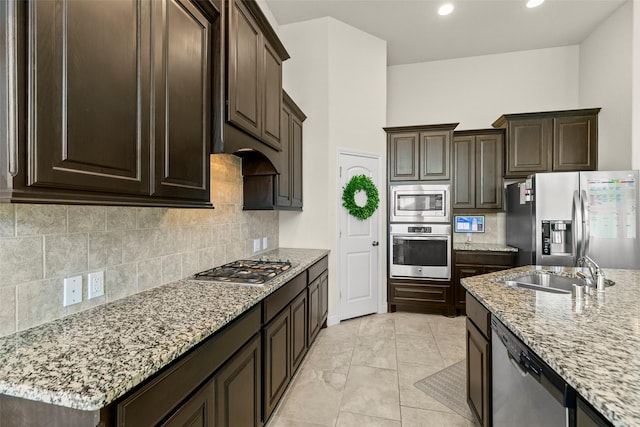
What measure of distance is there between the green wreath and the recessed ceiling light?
2.13 meters

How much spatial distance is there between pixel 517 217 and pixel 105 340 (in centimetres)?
431

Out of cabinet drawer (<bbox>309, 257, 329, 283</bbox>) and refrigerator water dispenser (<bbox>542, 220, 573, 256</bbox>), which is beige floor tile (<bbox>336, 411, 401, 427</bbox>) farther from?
refrigerator water dispenser (<bbox>542, 220, 573, 256</bbox>)

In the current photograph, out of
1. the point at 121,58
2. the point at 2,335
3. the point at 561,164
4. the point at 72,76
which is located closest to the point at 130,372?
the point at 2,335

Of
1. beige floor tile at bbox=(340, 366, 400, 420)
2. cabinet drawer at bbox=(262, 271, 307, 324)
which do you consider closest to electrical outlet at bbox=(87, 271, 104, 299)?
cabinet drawer at bbox=(262, 271, 307, 324)

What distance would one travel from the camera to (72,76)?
3.02 ft

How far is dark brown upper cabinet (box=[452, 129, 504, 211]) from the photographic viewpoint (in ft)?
13.6

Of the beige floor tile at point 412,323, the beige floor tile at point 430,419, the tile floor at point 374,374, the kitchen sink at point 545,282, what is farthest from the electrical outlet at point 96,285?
the beige floor tile at point 412,323

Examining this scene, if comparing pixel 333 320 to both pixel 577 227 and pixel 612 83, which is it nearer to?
pixel 577 227

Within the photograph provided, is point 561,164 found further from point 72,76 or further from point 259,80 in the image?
point 72,76

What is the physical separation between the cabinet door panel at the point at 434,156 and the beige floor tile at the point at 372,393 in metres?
2.60

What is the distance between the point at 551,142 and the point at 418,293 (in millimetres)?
2638

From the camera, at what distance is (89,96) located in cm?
98

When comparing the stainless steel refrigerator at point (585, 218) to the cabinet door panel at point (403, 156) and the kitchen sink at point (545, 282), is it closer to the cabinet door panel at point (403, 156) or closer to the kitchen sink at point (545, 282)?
the cabinet door panel at point (403, 156)

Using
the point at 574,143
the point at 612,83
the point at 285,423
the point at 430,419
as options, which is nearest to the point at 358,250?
the point at 430,419
